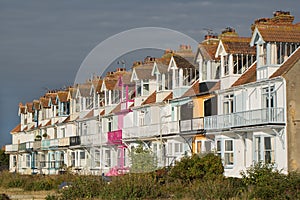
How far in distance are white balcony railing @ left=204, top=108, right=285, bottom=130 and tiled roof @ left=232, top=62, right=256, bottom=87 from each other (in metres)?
2.31

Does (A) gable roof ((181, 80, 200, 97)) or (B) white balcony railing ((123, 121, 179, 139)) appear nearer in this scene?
(A) gable roof ((181, 80, 200, 97))

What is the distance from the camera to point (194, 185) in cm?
3231

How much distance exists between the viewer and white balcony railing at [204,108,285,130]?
131 feet

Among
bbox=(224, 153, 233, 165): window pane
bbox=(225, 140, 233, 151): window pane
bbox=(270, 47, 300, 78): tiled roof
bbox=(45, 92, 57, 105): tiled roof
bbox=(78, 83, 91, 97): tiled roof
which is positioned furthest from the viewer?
bbox=(45, 92, 57, 105): tiled roof

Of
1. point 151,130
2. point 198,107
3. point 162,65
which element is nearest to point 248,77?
point 198,107

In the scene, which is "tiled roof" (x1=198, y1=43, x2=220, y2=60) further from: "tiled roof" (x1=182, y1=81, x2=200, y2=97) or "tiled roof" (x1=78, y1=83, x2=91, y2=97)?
"tiled roof" (x1=78, y1=83, x2=91, y2=97)

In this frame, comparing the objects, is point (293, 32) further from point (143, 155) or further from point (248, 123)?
point (143, 155)

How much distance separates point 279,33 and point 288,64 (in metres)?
2.35

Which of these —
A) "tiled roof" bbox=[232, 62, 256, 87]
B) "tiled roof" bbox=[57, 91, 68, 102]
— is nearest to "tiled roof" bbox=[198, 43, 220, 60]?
"tiled roof" bbox=[232, 62, 256, 87]

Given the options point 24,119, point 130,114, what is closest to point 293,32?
point 130,114

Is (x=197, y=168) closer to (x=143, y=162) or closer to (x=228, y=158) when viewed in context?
(x=228, y=158)

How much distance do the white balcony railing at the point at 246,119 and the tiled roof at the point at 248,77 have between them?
2.31 m

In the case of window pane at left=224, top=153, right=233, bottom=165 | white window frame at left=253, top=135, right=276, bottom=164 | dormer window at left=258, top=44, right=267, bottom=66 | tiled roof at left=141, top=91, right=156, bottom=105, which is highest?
dormer window at left=258, top=44, right=267, bottom=66

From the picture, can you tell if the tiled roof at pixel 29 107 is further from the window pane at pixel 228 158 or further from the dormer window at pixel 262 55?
the dormer window at pixel 262 55
